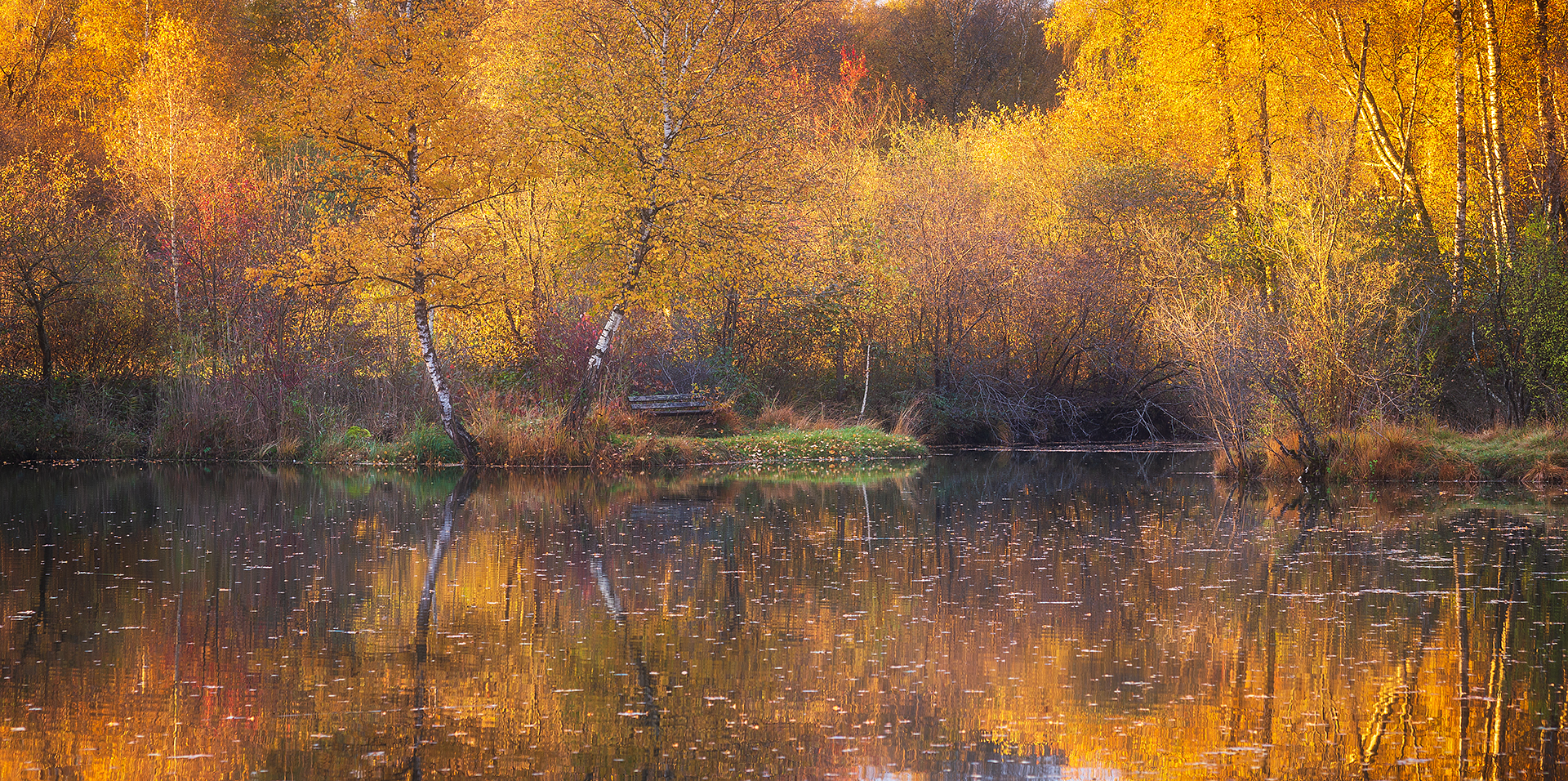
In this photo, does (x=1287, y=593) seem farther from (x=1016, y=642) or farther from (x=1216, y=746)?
(x=1216, y=746)

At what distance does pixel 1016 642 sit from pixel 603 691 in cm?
309

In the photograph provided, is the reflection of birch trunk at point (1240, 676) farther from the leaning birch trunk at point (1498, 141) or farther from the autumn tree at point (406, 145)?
the autumn tree at point (406, 145)

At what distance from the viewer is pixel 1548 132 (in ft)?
77.7

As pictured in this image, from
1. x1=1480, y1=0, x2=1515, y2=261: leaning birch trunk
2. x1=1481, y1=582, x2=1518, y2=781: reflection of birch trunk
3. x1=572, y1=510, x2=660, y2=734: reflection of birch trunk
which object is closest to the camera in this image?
x1=1481, y1=582, x2=1518, y2=781: reflection of birch trunk

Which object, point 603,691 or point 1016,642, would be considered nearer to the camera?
point 603,691

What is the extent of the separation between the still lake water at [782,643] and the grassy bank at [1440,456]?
3.31 m

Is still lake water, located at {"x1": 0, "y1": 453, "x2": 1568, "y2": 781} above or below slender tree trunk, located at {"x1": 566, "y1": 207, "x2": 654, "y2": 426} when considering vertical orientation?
below

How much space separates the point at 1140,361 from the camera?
32.4 metres

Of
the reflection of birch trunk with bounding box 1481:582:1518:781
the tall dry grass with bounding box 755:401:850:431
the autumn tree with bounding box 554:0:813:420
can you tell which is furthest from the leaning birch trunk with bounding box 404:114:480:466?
the reflection of birch trunk with bounding box 1481:582:1518:781

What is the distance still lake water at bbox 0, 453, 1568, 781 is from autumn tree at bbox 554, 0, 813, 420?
8.07 m

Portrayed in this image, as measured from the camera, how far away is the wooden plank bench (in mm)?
28219

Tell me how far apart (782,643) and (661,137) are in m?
16.6

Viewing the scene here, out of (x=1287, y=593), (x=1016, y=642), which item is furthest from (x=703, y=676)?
(x=1287, y=593)

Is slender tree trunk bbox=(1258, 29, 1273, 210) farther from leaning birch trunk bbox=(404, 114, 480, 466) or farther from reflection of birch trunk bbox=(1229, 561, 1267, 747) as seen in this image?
reflection of birch trunk bbox=(1229, 561, 1267, 747)
